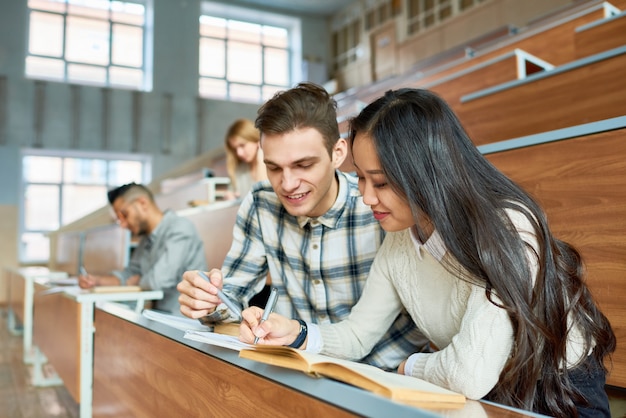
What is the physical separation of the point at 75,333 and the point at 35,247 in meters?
7.17

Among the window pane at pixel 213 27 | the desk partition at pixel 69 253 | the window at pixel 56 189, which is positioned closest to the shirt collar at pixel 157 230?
the desk partition at pixel 69 253

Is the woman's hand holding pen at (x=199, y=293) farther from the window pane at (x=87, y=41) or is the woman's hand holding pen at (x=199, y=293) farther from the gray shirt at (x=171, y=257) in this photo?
the window pane at (x=87, y=41)

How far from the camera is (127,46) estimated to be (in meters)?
9.09

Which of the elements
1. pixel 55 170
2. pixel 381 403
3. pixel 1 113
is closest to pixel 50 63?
pixel 1 113

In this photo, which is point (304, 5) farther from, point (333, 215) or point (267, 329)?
point (267, 329)

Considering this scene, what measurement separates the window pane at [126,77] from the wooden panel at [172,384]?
8111 millimetres

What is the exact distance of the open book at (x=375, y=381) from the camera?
573 millimetres

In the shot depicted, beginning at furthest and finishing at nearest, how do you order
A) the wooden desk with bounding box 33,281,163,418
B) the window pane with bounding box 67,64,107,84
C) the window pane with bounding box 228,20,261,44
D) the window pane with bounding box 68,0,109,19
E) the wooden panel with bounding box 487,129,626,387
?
the window pane with bounding box 228,20,261,44 < the window pane with bounding box 68,0,109,19 < the window pane with bounding box 67,64,107,84 < the wooden desk with bounding box 33,281,163,418 < the wooden panel with bounding box 487,129,626,387

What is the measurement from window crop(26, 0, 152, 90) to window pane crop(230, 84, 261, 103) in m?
1.47

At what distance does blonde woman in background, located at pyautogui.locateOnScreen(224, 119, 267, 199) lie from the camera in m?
3.35

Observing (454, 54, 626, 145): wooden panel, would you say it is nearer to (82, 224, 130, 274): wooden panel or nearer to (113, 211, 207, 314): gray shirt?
(113, 211, 207, 314): gray shirt

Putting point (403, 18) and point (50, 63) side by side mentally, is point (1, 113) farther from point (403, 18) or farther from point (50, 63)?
point (403, 18)

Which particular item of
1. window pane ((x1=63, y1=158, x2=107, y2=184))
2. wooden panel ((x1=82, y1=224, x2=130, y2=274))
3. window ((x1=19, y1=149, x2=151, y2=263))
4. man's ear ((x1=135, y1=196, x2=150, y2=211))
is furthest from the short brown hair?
window pane ((x1=63, y1=158, x2=107, y2=184))

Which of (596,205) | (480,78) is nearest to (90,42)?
(480,78)
